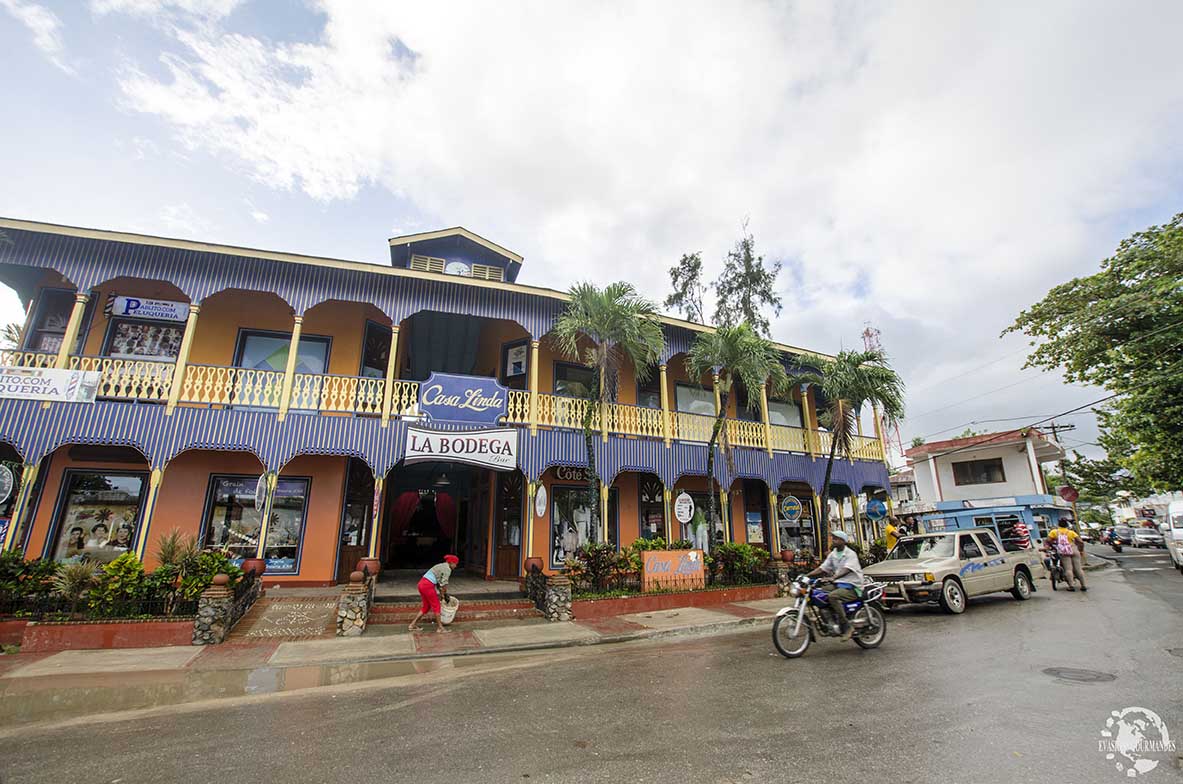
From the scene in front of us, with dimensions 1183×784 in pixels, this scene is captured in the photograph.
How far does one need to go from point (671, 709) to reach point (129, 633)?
352 inches

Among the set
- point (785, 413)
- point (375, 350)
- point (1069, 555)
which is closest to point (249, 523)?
point (375, 350)

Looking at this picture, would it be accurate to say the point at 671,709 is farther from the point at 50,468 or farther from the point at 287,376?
the point at 50,468

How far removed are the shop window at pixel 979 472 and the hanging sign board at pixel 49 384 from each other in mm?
41628

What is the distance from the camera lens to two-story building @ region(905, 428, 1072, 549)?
30.9m

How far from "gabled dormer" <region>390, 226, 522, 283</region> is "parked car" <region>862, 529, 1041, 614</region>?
43.5 ft

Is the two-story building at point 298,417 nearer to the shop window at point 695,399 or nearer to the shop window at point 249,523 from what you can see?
the shop window at point 249,523

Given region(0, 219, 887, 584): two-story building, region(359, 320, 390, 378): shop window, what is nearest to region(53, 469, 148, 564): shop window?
region(0, 219, 887, 584): two-story building

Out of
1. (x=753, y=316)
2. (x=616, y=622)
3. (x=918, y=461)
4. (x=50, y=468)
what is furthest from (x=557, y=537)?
(x=918, y=461)

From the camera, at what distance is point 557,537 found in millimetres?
15258

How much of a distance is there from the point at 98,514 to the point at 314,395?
5573 millimetres

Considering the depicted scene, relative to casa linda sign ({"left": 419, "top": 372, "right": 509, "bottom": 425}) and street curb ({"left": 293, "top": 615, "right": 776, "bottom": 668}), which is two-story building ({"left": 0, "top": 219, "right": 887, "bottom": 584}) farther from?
street curb ({"left": 293, "top": 615, "right": 776, "bottom": 668})

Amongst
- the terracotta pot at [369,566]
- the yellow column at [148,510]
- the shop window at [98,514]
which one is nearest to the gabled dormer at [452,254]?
the yellow column at [148,510]

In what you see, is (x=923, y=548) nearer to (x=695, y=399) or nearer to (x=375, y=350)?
(x=695, y=399)

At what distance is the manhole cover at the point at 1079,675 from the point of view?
5.73m
